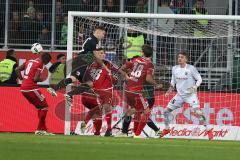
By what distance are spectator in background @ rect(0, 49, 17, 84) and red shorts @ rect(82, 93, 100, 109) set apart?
168 inches

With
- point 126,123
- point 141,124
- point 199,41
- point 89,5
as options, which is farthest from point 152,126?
point 89,5

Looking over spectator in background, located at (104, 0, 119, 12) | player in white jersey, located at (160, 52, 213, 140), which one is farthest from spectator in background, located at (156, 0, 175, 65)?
spectator in background, located at (104, 0, 119, 12)

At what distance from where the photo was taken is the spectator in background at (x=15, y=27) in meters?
24.6

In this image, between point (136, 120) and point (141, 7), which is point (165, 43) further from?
point (141, 7)

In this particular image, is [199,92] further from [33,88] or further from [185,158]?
[185,158]

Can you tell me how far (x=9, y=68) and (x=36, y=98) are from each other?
3.44 metres

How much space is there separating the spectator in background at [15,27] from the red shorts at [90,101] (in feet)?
16.7

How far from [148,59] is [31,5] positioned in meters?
5.34

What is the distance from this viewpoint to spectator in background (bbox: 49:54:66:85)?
23.6m

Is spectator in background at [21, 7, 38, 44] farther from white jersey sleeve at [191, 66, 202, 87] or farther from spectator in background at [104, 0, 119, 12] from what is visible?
white jersey sleeve at [191, 66, 202, 87]

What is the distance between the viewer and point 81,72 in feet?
66.5

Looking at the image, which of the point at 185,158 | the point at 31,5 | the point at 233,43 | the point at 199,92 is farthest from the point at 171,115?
the point at 185,158

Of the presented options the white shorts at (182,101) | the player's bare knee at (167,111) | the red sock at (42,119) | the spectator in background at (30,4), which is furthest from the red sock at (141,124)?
the spectator in background at (30,4)

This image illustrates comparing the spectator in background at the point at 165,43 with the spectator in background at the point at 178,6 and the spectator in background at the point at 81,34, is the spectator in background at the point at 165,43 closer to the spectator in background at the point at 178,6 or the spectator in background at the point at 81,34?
the spectator in background at the point at 81,34
